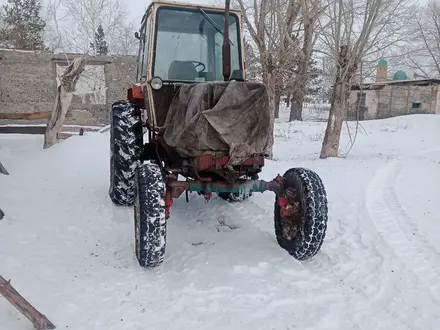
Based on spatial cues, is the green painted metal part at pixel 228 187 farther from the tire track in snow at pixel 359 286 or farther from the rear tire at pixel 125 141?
the rear tire at pixel 125 141

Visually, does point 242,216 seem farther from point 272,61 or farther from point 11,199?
point 272,61

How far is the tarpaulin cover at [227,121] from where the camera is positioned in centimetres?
384

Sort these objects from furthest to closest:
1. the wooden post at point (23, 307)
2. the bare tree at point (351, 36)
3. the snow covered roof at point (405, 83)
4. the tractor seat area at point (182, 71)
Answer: the snow covered roof at point (405, 83) < the bare tree at point (351, 36) < the tractor seat area at point (182, 71) < the wooden post at point (23, 307)

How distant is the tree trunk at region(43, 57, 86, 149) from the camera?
10.0 m

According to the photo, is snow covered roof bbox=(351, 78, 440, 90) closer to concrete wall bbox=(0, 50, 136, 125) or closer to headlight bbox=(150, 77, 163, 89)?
concrete wall bbox=(0, 50, 136, 125)

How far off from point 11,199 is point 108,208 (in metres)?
1.32

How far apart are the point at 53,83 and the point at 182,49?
493 inches

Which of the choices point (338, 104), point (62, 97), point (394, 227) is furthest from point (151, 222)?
point (338, 104)

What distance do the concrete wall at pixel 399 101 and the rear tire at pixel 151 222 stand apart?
74.8 feet

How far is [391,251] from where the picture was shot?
4.21 meters

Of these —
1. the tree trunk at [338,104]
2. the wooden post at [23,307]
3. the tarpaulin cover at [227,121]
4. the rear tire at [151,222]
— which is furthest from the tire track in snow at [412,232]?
the tree trunk at [338,104]

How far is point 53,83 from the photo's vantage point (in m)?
16.1

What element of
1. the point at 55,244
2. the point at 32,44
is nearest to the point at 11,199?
the point at 55,244

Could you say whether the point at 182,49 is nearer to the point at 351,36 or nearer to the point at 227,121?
the point at 227,121
